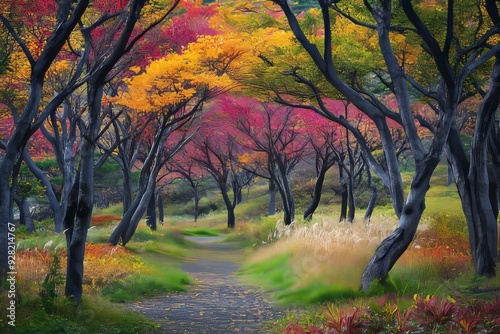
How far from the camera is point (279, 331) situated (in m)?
8.59

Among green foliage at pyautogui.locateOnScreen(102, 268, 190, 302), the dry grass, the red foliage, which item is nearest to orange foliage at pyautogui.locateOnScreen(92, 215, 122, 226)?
the red foliage

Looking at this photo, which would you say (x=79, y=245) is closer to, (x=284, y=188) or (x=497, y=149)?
(x=497, y=149)

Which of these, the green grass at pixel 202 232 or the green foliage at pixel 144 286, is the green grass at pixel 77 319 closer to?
the green foliage at pixel 144 286

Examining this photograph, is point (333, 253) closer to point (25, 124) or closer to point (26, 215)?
point (25, 124)

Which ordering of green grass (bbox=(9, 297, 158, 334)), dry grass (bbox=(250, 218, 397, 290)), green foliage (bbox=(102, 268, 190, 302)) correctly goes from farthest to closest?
1. green foliage (bbox=(102, 268, 190, 302))
2. dry grass (bbox=(250, 218, 397, 290))
3. green grass (bbox=(9, 297, 158, 334))

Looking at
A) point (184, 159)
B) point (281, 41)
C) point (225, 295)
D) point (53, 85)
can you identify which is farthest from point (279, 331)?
point (184, 159)

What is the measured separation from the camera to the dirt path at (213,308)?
32.0 feet

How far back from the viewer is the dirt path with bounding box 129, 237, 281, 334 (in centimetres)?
974

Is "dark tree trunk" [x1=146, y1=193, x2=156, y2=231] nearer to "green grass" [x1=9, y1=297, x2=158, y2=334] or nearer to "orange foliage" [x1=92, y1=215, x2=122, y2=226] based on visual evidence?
"orange foliage" [x1=92, y1=215, x2=122, y2=226]

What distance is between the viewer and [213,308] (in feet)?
38.4

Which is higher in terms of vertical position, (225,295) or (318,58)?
(318,58)

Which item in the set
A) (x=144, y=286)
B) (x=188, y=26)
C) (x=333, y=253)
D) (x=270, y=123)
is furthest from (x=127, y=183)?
(x=333, y=253)

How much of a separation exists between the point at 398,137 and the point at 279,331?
24210mm

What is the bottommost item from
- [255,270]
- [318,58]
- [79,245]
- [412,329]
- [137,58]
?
[255,270]
